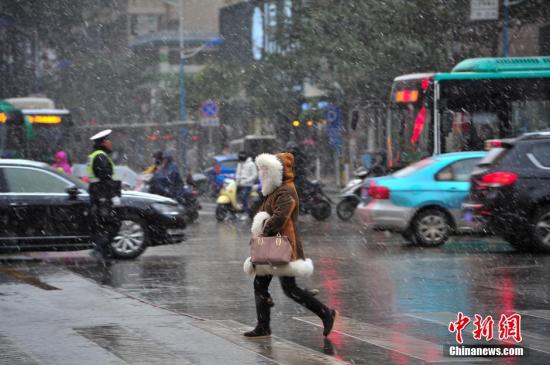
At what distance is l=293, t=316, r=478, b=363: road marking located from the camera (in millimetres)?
8578

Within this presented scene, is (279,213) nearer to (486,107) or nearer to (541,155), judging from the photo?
(541,155)

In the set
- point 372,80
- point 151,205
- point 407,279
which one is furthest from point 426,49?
point 407,279

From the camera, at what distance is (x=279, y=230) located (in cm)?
920

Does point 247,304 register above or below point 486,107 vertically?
below

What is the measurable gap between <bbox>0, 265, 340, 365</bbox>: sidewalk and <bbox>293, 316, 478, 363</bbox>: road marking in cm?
67

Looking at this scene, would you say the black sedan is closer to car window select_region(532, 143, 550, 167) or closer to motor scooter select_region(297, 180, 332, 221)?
car window select_region(532, 143, 550, 167)

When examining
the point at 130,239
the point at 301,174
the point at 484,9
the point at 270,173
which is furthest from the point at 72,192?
the point at 484,9

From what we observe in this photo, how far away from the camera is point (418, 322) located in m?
10.3

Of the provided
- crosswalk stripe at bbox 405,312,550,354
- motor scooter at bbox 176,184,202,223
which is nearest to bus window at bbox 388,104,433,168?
motor scooter at bbox 176,184,202,223

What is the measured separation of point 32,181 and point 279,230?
26.3 feet

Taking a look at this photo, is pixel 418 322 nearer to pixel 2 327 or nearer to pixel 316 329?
pixel 316 329

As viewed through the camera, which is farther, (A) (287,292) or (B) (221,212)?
(B) (221,212)

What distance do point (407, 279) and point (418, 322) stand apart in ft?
11.4

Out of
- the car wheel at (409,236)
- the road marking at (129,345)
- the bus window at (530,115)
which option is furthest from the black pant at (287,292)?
the bus window at (530,115)
